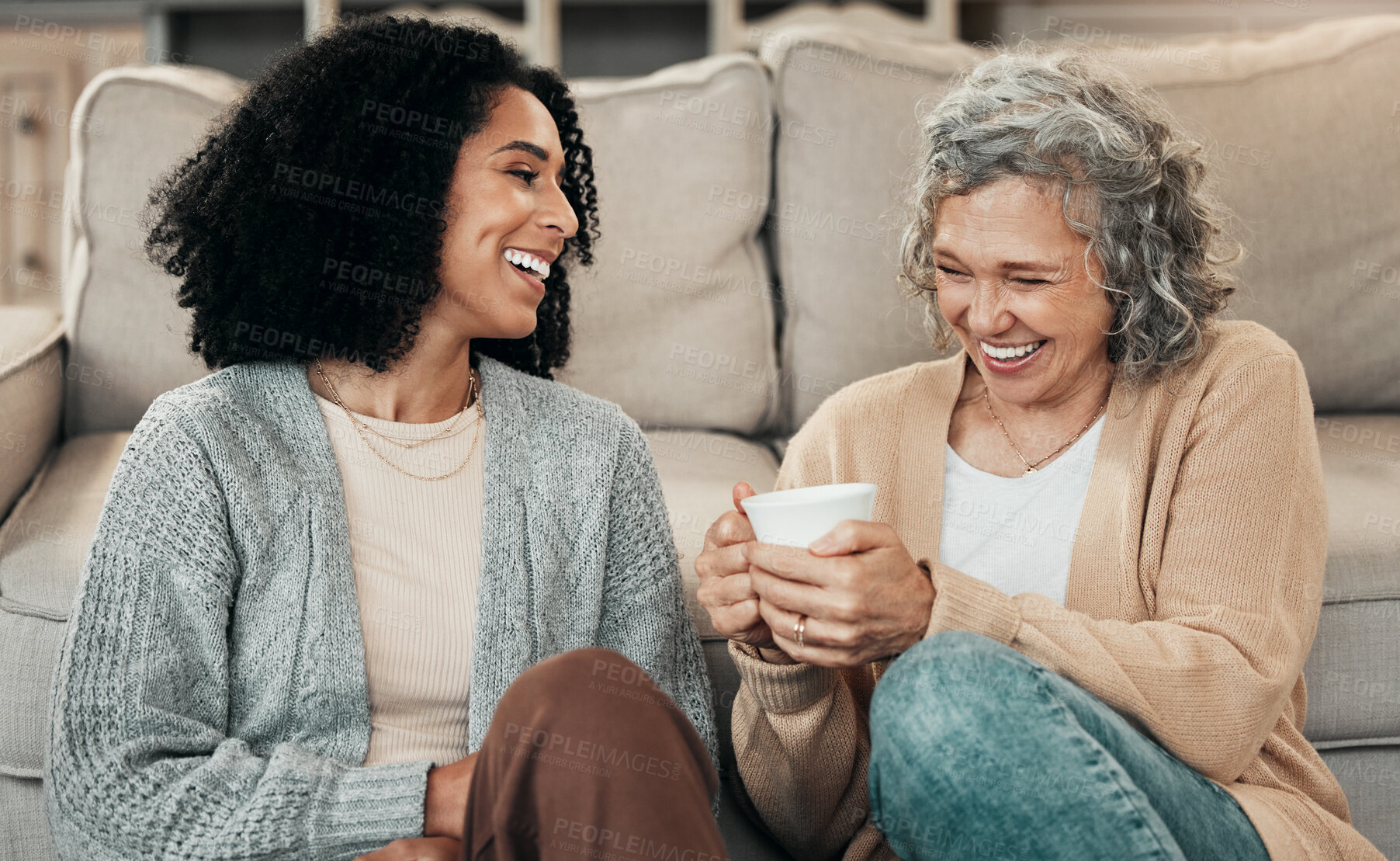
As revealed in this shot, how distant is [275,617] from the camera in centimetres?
103

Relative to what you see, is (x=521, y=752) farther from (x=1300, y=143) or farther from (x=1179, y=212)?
(x=1300, y=143)

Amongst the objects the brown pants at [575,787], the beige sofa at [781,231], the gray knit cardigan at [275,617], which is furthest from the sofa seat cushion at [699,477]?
the brown pants at [575,787]

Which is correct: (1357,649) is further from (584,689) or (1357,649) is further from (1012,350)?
(584,689)

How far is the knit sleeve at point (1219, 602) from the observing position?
0.99 meters

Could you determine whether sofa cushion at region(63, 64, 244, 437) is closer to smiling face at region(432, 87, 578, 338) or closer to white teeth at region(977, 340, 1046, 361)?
smiling face at region(432, 87, 578, 338)

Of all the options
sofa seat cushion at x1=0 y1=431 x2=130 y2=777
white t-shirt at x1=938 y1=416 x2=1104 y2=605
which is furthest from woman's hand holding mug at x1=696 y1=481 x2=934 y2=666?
sofa seat cushion at x1=0 y1=431 x2=130 y2=777

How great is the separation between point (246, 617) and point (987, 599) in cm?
65

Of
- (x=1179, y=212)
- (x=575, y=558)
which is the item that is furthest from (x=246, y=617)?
(x=1179, y=212)

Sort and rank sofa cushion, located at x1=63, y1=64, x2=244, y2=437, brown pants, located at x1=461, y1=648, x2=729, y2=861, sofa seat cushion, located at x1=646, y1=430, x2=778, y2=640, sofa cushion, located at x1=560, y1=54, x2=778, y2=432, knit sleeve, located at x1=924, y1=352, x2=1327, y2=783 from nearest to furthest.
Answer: brown pants, located at x1=461, y1=648, x2=729, y2=861
knit sleeve, located at x1=924, y1=352, x2=1327, y2=783
sofa seat cushion, located at x1=646, y1=430, x2=778, y2=640
sofa cushion, located at x1=63, y1=64, x2=244, y2=437
sofa cushion, located at x1=560, y1=54, x2=778, y2=432

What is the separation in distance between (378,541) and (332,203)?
1.13 ft

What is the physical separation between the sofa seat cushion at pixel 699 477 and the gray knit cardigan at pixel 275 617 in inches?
6.0

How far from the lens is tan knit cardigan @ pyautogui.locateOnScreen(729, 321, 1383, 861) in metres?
1.00

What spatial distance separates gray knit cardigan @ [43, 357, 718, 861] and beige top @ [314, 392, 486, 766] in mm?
31

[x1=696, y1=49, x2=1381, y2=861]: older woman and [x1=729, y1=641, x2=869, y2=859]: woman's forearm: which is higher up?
[x1=696, y1=49, x2=1381, y2=861]: older woman
